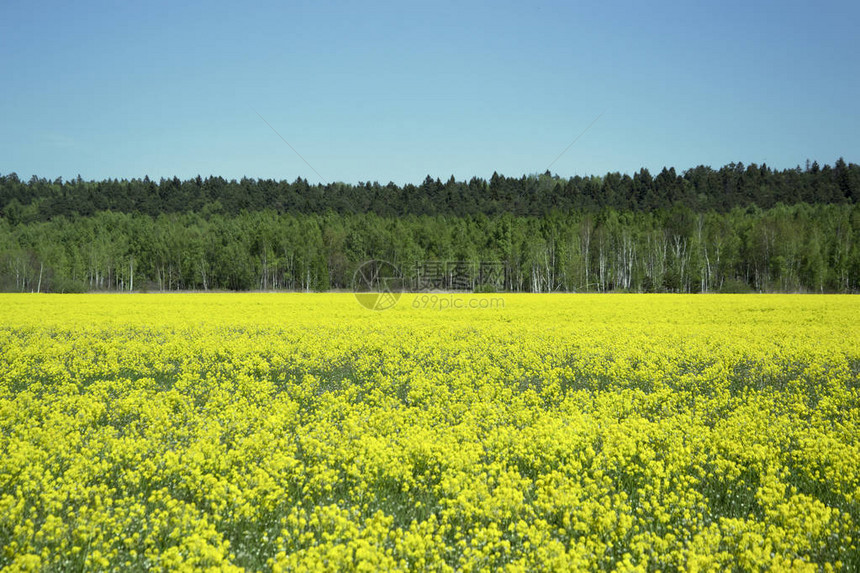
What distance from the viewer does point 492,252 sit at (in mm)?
84500

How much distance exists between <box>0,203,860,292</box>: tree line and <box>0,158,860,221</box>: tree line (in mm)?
25964

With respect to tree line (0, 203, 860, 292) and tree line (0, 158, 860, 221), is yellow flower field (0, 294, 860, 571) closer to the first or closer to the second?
tree line (0, 203, 860, 292)

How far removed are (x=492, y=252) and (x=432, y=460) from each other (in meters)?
78.3

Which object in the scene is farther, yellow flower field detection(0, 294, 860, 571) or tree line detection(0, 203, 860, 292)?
tree line detection(0, 203, 860, 292)

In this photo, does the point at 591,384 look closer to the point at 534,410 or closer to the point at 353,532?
the point at 534,410

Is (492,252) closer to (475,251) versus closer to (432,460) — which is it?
(475,251)

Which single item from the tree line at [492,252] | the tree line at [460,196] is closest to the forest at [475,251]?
the tree line at [492,252]

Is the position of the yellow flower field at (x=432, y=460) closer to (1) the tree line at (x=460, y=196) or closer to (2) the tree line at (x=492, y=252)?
(2) the tree line at (x=492, y=252)

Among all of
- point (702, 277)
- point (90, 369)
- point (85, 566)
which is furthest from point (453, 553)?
point (702, 277)

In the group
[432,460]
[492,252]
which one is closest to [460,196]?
[492,252]

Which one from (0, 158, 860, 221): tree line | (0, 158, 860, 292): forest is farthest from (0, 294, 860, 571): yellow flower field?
(0, 158, 860, 221): tree line

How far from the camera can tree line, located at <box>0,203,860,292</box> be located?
74.6 m

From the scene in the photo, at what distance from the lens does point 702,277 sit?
73.8 metres

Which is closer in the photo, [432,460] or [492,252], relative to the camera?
[432,460]
